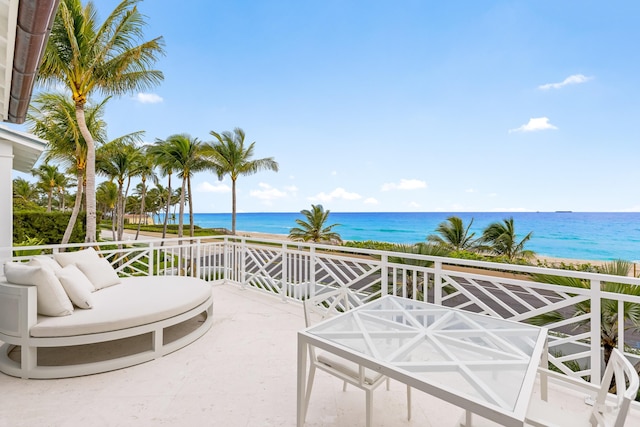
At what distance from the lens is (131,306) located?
8.75 feet

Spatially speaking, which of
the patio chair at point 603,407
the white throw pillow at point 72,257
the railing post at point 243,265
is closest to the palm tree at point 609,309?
the patio chair at point 603,407

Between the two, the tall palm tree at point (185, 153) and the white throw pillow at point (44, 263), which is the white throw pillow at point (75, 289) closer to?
the white throw pillow at point (44, 263)

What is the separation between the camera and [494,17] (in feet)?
24.9

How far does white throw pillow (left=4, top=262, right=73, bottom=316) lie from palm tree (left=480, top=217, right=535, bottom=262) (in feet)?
47.3

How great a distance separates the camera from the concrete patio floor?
1.85m

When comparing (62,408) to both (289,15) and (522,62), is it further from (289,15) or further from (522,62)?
(522,62)

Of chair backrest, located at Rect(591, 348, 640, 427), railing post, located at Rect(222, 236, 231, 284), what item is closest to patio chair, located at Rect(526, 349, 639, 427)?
chair backrest, located at Rect(591, 348, 640, 427)

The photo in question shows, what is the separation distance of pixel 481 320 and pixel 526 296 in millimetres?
10058

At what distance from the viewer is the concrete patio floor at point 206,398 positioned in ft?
6.08

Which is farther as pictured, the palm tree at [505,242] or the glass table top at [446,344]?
the palm tree at [505,242]

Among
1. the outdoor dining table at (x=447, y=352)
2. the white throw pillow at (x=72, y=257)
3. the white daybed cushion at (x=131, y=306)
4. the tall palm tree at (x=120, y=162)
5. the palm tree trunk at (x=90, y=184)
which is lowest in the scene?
the white daybed cushion at (x=131, y=306)

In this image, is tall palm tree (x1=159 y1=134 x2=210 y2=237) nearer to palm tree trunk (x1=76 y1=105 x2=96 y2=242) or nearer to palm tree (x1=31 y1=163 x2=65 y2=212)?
palm tree trunk (x1=76 y1=105 x2=96 y2=242)

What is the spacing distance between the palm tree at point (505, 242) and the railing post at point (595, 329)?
12339 mm

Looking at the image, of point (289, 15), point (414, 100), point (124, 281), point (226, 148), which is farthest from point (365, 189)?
point (124, 281)
